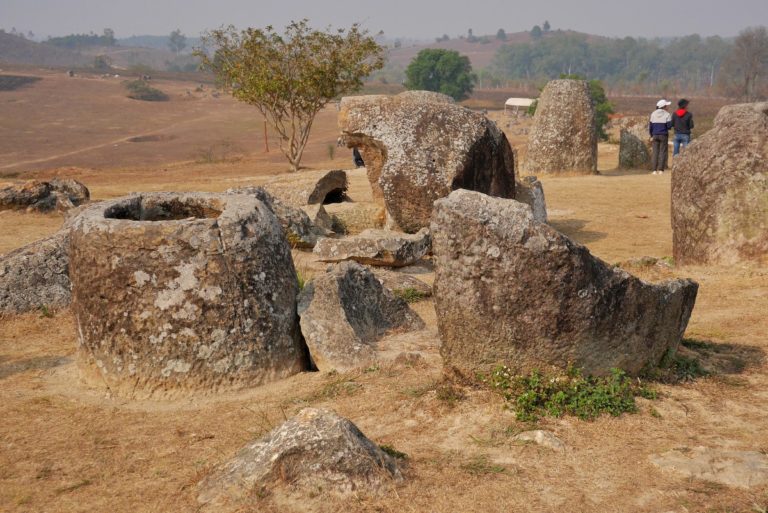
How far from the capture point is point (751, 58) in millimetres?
87438

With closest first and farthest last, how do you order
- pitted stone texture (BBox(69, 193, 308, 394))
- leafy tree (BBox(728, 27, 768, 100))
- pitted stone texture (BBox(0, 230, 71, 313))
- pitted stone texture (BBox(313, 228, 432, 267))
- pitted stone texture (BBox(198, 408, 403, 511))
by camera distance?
1. pitted stone texture (BBox(198, 408, 403, 511))
2. pitted stone texture (BBox(69, 193, 308, 394))
3. pitted stone texture (BBox(0, 230, 71, 313))
4. pitted stone texture (BBox(313, 228, 432, 267))
5. leafy tree (BBox(728, 27, 768, 100))

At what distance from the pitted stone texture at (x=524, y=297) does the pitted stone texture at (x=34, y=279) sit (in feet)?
17.4

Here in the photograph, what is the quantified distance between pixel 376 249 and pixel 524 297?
5.48m

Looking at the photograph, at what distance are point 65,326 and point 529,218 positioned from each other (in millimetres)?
5564

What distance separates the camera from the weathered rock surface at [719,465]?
4.58m

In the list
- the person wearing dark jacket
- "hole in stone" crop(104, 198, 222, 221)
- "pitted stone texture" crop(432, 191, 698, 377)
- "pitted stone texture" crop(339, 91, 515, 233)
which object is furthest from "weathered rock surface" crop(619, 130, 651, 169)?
"pitted stone texture" crop(432, 191, 698, 377)

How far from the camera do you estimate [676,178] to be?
424 inches

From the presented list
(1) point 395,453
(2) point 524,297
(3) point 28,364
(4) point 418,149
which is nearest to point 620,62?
(4) point 418,149

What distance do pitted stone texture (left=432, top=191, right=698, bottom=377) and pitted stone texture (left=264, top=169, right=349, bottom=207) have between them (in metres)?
8.07

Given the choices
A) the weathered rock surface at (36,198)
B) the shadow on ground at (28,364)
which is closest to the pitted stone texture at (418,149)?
the shadow on ground at (28,364)

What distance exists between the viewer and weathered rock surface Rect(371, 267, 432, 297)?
31.5 feet

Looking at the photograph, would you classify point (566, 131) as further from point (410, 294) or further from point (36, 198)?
point (410, 294)

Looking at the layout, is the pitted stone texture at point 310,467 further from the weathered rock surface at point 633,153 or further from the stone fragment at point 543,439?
the weathered rock surface at point 633,153

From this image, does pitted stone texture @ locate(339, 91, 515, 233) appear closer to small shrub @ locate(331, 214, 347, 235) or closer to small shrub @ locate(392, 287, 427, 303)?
small shrub @ locate(331, 214, 347, 235)
